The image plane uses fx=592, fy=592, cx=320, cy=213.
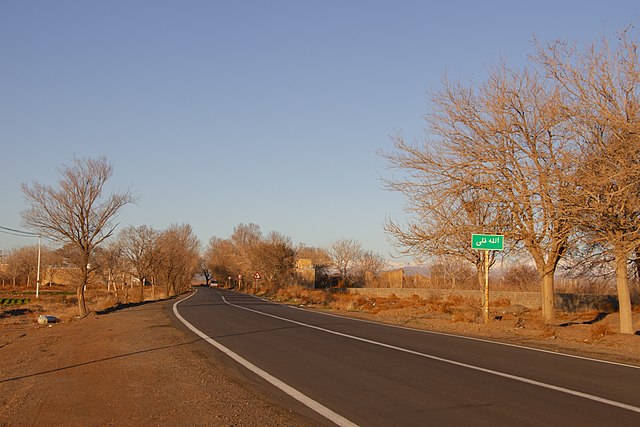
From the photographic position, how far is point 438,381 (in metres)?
9.70

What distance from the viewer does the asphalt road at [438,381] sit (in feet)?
24.4

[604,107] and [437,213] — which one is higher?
[604,107]

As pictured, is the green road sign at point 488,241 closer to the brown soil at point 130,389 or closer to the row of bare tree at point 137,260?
the brown soil at point 130,389

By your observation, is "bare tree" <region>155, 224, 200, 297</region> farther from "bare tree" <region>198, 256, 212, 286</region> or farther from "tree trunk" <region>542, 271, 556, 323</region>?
"bare tree" <region>198, 256, 212, 286</region>

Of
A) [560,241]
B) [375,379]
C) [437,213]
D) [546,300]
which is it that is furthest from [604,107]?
[375,379]

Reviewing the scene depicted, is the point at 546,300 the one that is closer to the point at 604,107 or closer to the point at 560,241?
the point at 560,241

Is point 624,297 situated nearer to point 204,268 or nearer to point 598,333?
point 598,333

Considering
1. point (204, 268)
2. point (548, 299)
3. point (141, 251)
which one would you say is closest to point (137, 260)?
point (141, 251)

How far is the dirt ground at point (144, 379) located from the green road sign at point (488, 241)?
2957mm

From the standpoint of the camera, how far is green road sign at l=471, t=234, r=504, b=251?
799 inches

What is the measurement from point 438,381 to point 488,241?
11537 mm

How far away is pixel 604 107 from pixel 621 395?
10073mm

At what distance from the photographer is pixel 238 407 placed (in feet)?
26.1

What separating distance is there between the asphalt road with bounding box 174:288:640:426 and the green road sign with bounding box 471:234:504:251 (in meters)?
4.92
